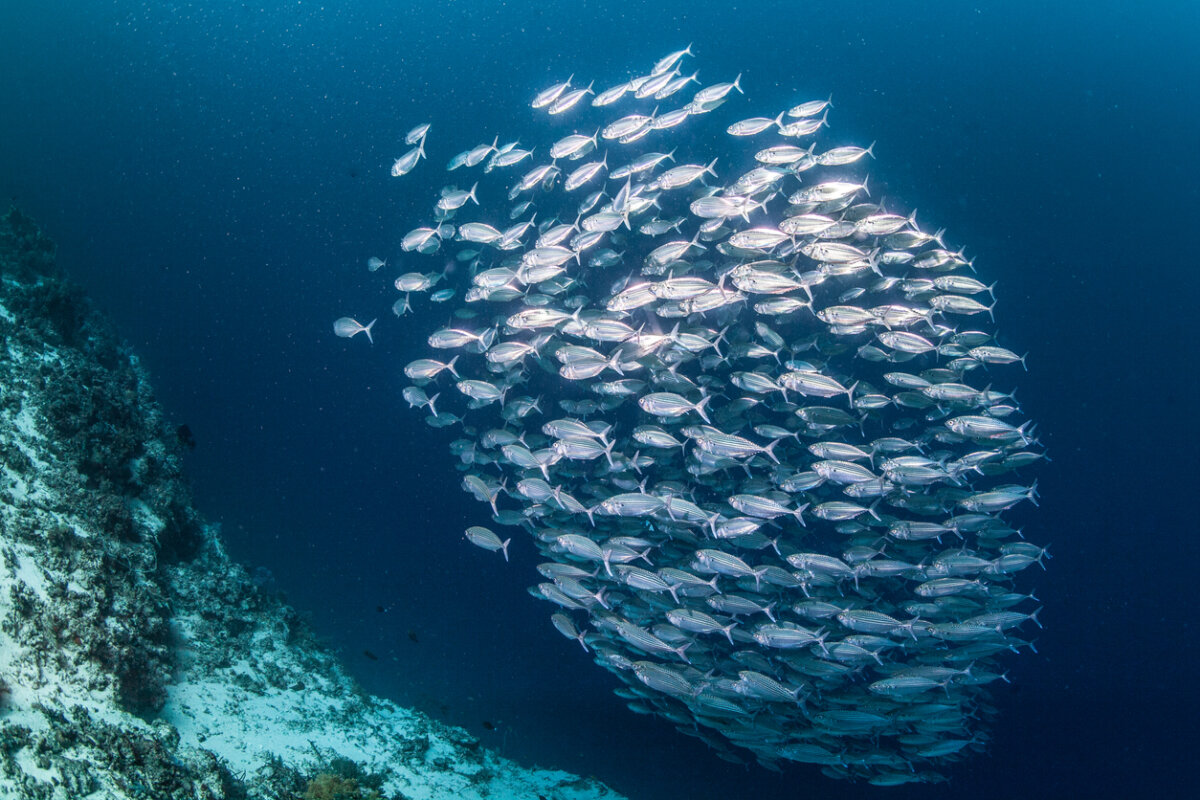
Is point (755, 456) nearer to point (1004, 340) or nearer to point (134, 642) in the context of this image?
point (134, 642)

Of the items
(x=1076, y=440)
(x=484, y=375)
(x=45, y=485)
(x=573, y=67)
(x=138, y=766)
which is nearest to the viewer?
(x=138, y=766)

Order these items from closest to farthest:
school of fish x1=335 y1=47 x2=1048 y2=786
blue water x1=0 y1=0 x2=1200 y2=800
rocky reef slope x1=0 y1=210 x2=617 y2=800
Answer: rocky reef slope x1=0 y1=210 x2=617 y2=800 < school of fish x1=335 y1=47 x2=1048 y2=786 < blue water x1=0 y1=0 x2=1200 y2=800

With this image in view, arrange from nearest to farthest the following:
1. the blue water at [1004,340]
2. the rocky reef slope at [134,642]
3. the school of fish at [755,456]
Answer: the rocky reef slope at [134,642], the school of fish at [755,456], the blue water at [1004,340]

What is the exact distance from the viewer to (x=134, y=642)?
5.06 meters

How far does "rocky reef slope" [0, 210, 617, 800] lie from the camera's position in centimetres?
394

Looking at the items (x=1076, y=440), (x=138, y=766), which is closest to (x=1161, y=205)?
(x=1076, y=440)

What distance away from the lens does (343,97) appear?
2183 centimetres

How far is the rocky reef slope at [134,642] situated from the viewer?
155 inches

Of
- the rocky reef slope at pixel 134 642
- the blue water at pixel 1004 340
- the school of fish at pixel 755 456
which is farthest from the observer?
the blue water at pixel 1004 340

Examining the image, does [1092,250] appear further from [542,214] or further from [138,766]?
[138,766]

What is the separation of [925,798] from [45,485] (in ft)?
75.5

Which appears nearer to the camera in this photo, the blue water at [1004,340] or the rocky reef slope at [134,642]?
the rocky reef slope at [134,642]

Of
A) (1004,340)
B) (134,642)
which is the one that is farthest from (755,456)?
(1004,340)

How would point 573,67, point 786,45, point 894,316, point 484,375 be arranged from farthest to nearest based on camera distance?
1. point 573,67
2. point 786,45
3. point 484,375
4. point 894,316
